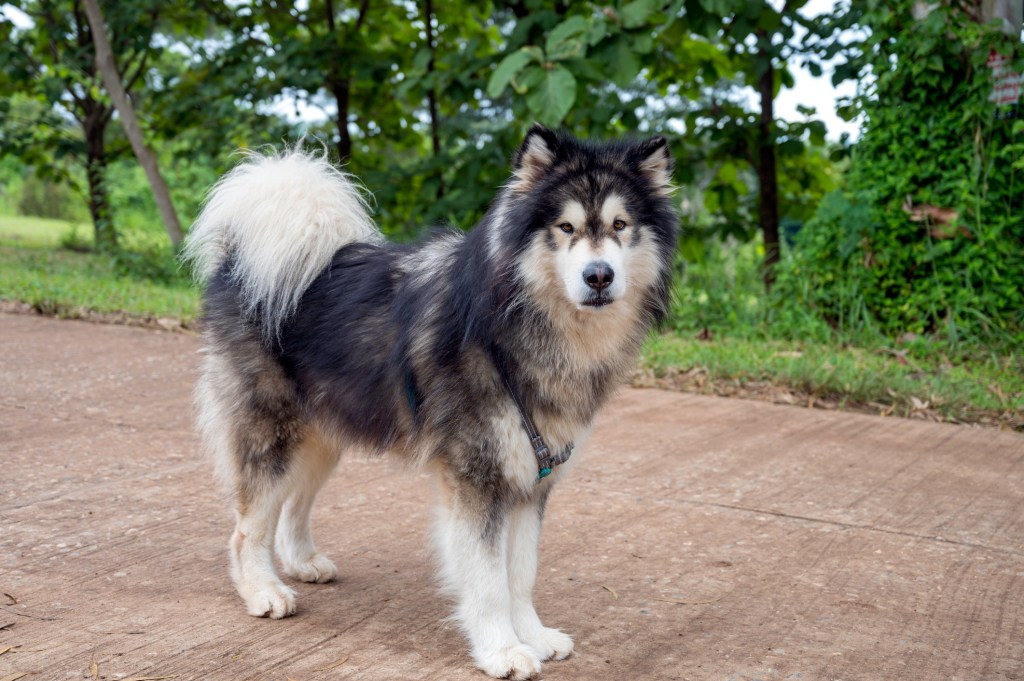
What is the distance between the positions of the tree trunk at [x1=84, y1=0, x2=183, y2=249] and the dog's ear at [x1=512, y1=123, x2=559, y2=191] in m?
8.61

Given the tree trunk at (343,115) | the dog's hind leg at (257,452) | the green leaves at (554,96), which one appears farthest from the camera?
the tree trunk at (343,115)

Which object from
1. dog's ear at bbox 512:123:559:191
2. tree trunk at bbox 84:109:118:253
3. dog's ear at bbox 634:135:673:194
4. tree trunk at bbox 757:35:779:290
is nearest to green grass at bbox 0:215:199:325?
tree trunk at bbox 84:109:118:253

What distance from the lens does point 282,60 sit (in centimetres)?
1011

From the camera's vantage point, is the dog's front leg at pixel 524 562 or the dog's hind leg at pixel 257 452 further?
the dog's hind leg at pixel 257 452

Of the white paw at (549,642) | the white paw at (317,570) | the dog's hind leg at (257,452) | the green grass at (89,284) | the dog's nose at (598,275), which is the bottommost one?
the white paw at (549,642)

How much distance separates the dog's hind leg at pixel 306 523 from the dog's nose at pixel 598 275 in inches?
52.2

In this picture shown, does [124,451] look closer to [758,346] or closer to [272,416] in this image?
[272,416]

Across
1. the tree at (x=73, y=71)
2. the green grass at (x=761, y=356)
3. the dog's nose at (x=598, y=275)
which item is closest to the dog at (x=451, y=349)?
the dog's nose at (x=598, y=275)

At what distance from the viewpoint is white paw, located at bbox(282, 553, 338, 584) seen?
3.77 m

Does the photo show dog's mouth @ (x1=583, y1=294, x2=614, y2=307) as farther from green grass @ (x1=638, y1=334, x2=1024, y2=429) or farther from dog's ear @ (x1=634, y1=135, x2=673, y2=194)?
green grass @ (x1=638, y1=334, x2=1024, y2=429)

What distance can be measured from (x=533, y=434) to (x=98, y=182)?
37.9 ft

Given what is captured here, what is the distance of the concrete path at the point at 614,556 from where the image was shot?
122 inches

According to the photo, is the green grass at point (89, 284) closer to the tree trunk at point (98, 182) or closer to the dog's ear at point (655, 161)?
the tree trunk at point (98, 182)

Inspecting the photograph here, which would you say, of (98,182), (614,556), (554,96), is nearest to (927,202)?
(554,96)
